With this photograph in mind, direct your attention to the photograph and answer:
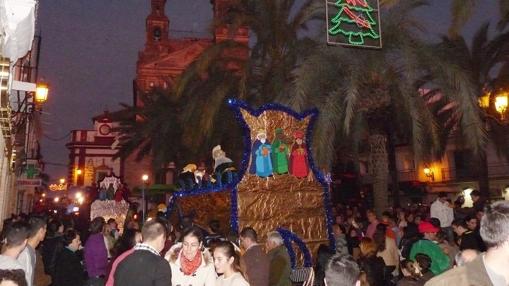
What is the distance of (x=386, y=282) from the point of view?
6.86 m

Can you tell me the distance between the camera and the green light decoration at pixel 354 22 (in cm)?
916

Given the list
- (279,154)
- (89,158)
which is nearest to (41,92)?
(279,154)

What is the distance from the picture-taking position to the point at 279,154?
32.1 ft

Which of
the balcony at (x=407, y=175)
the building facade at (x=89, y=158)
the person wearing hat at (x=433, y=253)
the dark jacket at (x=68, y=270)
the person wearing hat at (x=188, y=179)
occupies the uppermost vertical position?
the building facade at (x=89, y=158)

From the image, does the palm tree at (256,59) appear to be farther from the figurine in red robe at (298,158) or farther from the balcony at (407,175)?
the balcony at (407,175)

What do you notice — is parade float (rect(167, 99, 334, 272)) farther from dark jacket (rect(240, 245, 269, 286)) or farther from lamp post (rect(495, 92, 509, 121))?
lamp post (rect(495, 92, 509, 121))

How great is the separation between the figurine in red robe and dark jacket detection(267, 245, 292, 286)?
4.60 m

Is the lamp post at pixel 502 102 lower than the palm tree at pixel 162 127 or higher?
lower

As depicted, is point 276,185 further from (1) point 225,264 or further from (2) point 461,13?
(1) point 225,264

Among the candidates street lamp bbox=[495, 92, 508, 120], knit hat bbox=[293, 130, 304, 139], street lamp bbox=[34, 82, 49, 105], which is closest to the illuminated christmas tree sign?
knit hat bbox=[293, 130, 304, 139]

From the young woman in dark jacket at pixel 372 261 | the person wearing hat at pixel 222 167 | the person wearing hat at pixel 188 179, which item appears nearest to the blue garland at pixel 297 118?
the person wearing hat at pixel 222 167

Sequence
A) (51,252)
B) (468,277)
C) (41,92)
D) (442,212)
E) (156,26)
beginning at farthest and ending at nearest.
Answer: (156,26), (41,92), (442,212), (51,252), (468,277)

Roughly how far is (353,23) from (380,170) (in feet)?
15.1

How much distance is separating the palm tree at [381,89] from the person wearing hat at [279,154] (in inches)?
51.4
